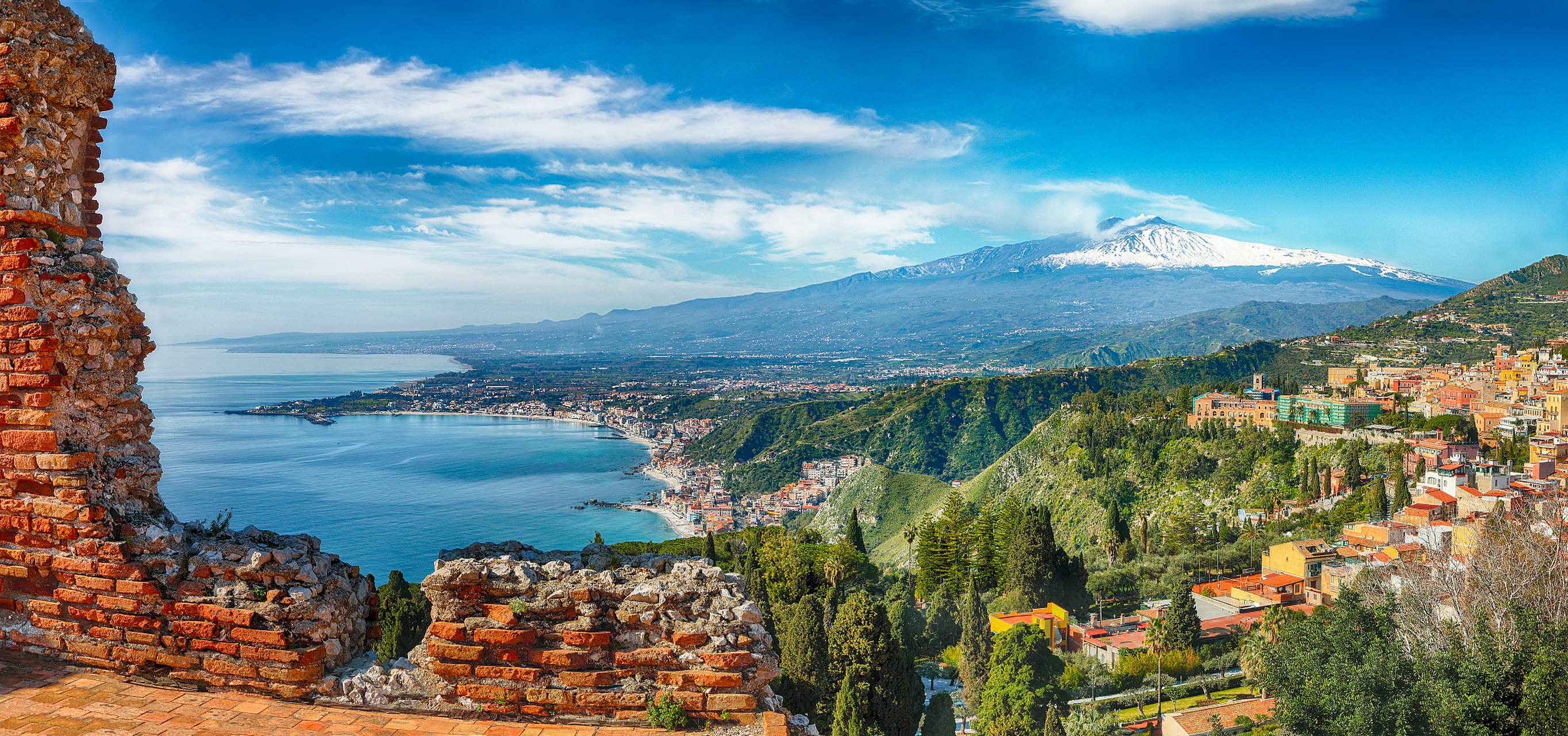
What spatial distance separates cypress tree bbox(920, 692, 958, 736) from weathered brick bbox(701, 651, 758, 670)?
1539 centimetres

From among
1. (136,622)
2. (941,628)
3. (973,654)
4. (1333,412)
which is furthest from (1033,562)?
(1333,412)

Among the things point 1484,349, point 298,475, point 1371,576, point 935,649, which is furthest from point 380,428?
point 1484,349

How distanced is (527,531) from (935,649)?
33531mm

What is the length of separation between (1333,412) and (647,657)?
62.7m

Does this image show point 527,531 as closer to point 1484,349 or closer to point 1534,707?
point 1534,707

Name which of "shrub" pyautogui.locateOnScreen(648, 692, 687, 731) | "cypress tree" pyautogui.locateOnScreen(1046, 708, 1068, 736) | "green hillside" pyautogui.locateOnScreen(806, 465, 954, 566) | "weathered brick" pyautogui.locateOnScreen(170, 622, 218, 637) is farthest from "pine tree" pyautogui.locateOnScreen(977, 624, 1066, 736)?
"green hillside" pyautogui.locateOnScreen(806, 465, 954, 566)

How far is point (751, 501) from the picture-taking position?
6944 cm

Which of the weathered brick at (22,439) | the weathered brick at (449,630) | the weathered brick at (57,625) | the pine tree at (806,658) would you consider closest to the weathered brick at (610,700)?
the weathered brick at (449,630)

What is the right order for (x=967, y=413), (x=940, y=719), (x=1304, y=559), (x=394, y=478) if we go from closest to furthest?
(x=940, y=719) → (x=1304, y=559) → (x=394, y=478) → (x=967, y=413)

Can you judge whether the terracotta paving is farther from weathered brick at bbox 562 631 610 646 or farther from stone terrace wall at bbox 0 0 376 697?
weathered brick at bbox 562 631 610 646

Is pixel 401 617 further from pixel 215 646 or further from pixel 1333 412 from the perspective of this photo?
pixel 1333 412

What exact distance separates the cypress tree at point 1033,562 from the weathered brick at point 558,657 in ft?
92.4

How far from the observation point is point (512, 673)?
11.3 feet

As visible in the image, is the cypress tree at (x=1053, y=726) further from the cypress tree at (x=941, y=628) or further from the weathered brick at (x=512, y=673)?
the weathered brick at (x=512, y=673)
